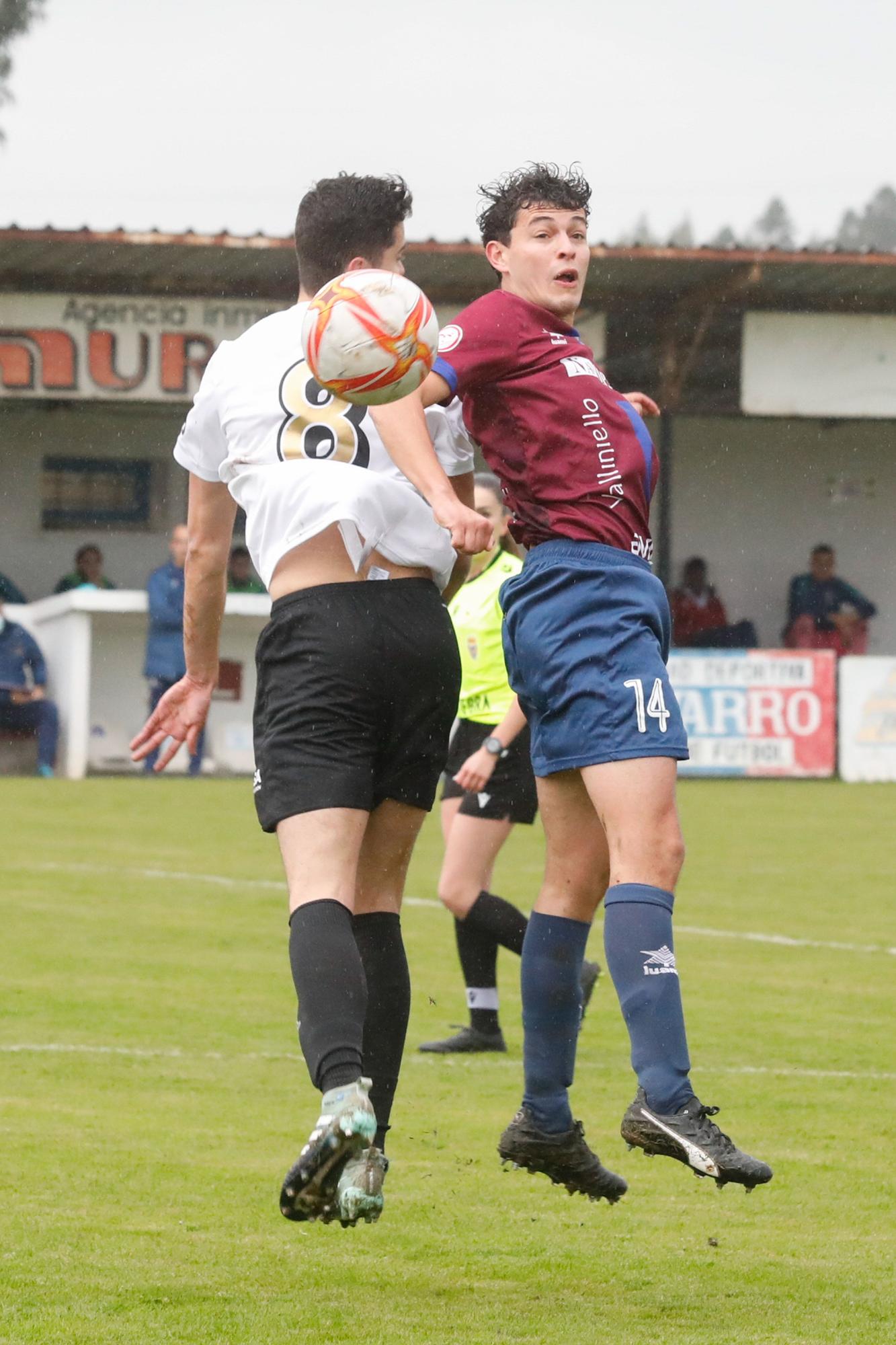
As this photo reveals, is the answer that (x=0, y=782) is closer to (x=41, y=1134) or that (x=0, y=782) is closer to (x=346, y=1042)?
(x=41, y=1134)

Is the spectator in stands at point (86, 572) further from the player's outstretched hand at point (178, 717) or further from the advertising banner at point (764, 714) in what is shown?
the player's outstretched hand at point (178, 717)

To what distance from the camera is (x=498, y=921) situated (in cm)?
771

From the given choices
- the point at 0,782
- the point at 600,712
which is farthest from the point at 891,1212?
the point at 0,782

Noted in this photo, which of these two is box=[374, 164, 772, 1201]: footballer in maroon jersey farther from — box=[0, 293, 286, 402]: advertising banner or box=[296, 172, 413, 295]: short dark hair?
box=[0, 293, 286, 402]: advertising banner

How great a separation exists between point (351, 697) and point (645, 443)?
907mm

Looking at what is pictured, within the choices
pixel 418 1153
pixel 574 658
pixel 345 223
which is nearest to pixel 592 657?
pixel 574 658

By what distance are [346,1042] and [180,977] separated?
15.9 feet

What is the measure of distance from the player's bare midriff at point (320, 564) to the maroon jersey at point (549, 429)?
0.41 m

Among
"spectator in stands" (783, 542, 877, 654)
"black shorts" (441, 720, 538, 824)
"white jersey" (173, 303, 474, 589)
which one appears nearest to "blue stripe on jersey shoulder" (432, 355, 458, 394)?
"white jersey" (173, 303, 474, 589)

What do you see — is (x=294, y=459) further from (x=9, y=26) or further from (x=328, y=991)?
(x=9, y=26)

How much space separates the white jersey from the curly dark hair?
52 cm

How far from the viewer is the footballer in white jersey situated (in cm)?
403

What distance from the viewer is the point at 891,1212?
4918 millimetres

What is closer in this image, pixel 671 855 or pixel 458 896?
pixel 671 855
